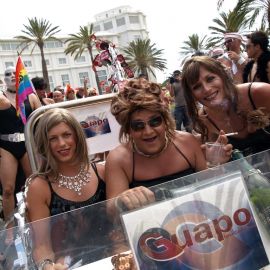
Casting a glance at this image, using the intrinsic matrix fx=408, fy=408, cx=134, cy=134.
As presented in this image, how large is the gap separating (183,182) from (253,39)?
12.6ft

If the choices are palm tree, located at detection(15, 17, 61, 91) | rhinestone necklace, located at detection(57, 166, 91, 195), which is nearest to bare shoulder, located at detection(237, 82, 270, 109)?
rhinestone necklace, located at detection(57, 166, 91, 195)

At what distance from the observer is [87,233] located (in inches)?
59.9

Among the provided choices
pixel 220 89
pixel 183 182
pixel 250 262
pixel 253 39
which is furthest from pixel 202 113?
pixel 253 39

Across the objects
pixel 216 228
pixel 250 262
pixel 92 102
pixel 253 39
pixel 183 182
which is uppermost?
pixel 253 39

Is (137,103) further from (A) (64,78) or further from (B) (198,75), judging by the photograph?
(A) (64,78)

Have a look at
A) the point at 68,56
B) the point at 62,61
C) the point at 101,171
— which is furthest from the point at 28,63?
the point at 101,171

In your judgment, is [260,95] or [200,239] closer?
[200,239]

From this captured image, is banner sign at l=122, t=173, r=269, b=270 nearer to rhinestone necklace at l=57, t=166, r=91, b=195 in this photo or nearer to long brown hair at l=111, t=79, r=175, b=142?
long brown hair at l=111, t=79, r=175, b=142

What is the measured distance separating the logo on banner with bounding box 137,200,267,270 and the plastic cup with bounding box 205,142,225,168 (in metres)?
0.75

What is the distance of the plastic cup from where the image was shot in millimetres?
2213

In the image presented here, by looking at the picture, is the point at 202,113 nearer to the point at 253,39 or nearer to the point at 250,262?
the point at 250,262

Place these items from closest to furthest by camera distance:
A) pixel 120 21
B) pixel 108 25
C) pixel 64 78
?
pixel 64 78, pixel 120 21, pixel 108 25

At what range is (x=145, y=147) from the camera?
7.62 ft

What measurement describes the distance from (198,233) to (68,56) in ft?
256
